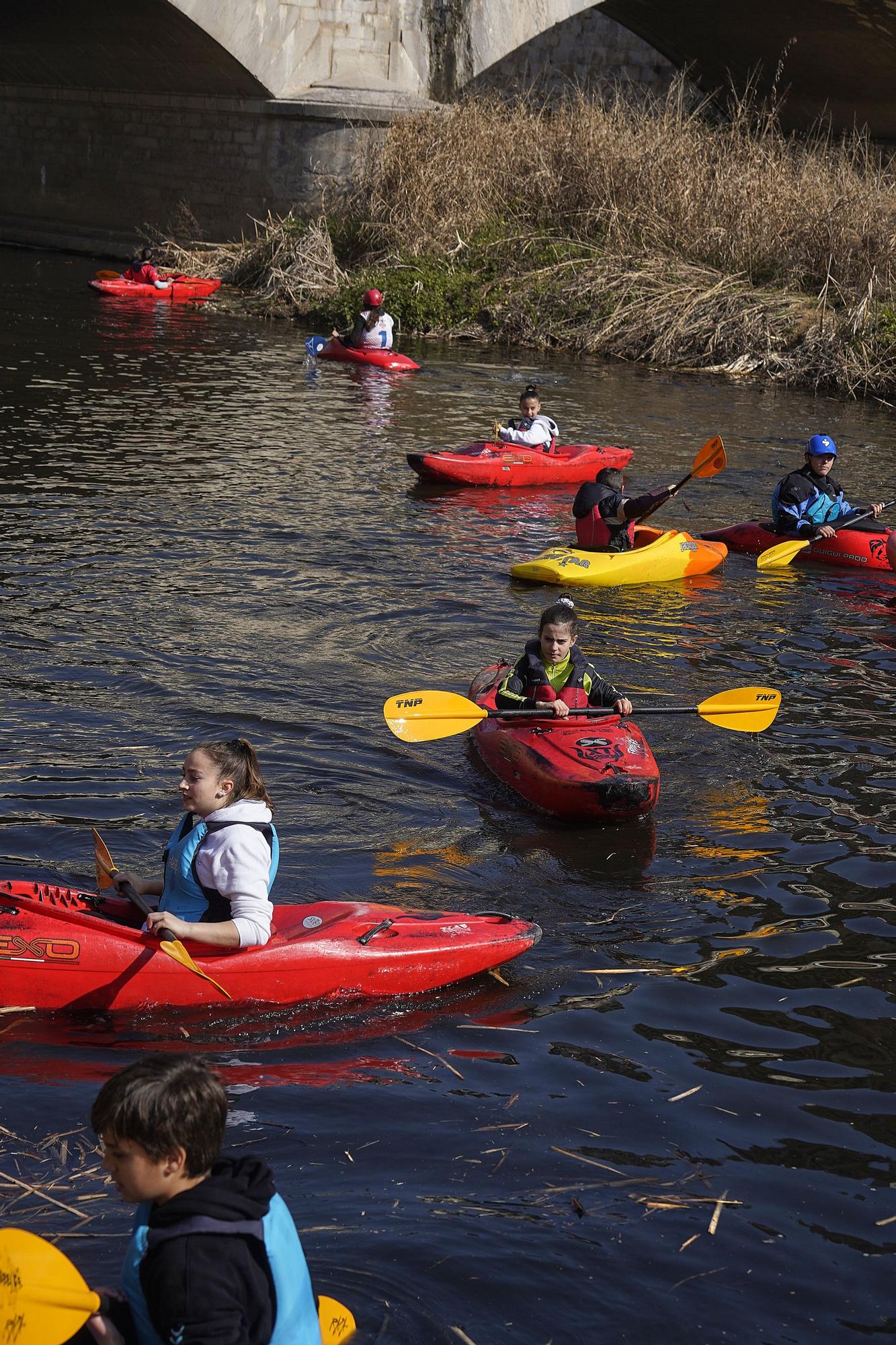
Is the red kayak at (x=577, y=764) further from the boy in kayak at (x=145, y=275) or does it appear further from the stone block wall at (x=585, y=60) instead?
the stone block wall at (x=585, y=60)

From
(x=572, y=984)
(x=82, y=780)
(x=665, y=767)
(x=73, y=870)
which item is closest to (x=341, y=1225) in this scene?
(x=572, y=984)

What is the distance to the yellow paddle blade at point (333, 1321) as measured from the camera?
2.95 m

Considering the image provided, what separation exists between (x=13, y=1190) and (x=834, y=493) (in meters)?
9.12

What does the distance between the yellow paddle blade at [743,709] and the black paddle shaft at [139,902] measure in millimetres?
3165

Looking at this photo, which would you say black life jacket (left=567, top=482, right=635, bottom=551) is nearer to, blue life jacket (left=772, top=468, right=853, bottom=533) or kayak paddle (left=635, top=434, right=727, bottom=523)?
kayak paddle (left=635, top=434, right=727, bottom=523)

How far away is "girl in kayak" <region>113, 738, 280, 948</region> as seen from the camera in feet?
14.9

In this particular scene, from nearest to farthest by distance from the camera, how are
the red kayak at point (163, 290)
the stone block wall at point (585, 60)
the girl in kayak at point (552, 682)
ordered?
the girl in kayak at point (552, 682) → the red kayak at point (163, 290) → the stone block wall at point (585, 60)

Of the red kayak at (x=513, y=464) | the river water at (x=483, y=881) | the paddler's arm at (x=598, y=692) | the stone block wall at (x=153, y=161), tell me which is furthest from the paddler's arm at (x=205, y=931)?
the stone block wall at (x=153, y=161)

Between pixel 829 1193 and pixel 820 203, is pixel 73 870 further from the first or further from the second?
pixel 820 203

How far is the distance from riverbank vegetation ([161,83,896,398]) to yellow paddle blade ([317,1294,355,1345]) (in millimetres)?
17401

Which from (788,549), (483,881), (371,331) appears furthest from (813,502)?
(371,331)

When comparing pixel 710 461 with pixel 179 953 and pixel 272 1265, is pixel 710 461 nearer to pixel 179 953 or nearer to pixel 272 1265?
pixel 179 953

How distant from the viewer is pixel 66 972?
473 centimetres

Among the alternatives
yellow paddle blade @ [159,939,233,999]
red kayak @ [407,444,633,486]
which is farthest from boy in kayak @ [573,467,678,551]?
yellow paddle blade @ [159,939,233,999]
